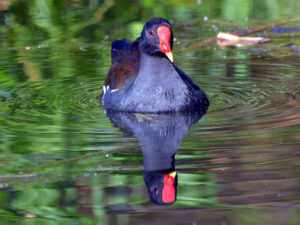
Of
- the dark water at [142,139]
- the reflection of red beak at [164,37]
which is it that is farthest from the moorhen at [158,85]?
the dark water at [142,139]

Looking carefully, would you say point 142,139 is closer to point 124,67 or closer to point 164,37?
point 164,37

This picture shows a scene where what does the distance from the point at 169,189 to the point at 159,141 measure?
3.15 ft

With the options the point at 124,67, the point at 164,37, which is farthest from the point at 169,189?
the point at 124,67

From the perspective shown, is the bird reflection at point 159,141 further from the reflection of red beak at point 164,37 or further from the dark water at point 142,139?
the reflection of red beak at point 164,37

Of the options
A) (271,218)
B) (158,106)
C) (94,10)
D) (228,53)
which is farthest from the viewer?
(94,10)

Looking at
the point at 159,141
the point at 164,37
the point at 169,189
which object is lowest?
the point at 159,141

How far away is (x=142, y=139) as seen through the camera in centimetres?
460

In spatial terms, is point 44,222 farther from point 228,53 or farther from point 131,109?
point 228,53

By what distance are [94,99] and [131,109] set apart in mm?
721

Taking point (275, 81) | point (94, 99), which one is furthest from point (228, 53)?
point (94, 99)

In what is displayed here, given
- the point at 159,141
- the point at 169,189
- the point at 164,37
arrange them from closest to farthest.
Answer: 1. the point at 169,189
2. the point at 159,141
3. the point at 164,37

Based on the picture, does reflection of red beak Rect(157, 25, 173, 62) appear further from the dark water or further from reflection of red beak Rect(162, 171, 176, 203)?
reflection of red beak Rect(162, 171, 176, 203)

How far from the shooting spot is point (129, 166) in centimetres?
402

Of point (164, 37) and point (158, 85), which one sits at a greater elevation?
point (164, 37)
